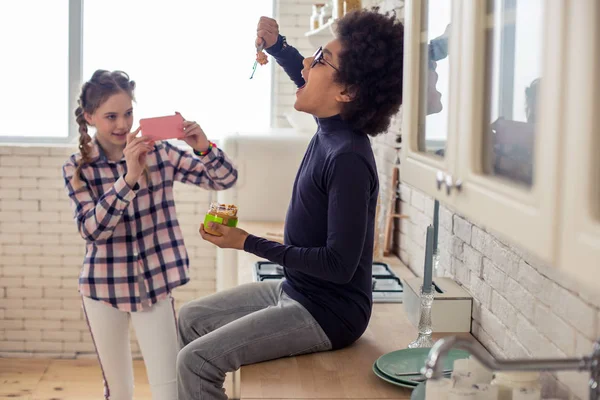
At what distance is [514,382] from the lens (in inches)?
63.2

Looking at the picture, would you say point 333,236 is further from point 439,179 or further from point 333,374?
point 439,179

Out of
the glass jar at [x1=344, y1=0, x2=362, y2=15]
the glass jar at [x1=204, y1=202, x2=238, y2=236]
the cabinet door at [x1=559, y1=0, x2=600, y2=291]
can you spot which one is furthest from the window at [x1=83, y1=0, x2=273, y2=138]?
the cabinet door at [x1=559, y1=0, x2=600, y2=291]

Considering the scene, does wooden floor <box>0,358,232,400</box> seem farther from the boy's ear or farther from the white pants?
the boy's ear

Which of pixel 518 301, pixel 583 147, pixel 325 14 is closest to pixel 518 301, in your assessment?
pixel 518 301

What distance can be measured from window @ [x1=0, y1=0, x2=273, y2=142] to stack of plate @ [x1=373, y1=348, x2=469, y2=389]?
326cm

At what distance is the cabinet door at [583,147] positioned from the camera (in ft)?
2.99

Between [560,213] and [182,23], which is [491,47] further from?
[182,23]

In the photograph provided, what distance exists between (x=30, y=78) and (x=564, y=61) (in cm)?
474

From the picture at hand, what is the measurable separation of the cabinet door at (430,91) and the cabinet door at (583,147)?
1.62 feet

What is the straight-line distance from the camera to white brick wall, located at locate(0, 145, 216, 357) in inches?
198

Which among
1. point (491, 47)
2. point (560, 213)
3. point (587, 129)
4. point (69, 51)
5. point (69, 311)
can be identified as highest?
point (69, 51)

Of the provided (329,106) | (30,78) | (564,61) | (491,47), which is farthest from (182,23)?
(564,61)

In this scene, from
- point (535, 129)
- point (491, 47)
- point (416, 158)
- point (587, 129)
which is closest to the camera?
point (587, 129)

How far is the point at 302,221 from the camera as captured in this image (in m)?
2.24
